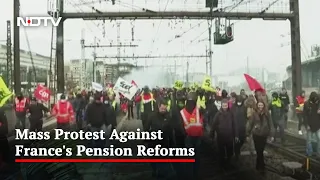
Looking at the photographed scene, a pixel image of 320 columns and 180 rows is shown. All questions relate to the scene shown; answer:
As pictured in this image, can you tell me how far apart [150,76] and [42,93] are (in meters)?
0.75

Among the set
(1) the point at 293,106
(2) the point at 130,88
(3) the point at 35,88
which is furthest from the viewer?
(1) the point at 293,106

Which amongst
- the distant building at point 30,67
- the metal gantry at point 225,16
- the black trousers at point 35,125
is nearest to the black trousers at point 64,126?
the black trousers at point 35,125

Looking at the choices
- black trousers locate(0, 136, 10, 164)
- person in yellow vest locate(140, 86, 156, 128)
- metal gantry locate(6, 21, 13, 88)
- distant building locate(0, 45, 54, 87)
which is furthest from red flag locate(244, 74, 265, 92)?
black trousers locate(0, 136, 10, 164)

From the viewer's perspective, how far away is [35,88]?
3264 millimetres

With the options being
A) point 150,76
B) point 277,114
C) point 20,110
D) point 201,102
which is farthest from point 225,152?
point 20,110

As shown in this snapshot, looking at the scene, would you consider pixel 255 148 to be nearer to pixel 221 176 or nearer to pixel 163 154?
pixel 221 176

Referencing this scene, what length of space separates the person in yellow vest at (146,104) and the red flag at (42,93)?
668 mm

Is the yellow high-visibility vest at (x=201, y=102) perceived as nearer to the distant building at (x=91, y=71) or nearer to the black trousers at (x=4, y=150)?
→ the distant building at (x=91, y=71)

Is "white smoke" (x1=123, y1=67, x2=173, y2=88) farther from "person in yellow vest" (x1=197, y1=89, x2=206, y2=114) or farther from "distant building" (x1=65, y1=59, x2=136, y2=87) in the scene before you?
"person in yellow vest" (x1=197, y1=89, x2=206, y2=114)

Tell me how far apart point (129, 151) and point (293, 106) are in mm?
1380

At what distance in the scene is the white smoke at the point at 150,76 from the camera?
11.1ft

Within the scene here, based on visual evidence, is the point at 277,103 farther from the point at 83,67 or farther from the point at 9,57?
the point at 9,57

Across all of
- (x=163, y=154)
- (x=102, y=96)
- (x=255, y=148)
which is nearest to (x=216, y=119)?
(x=255, y=148)

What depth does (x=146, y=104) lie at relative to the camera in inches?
144
